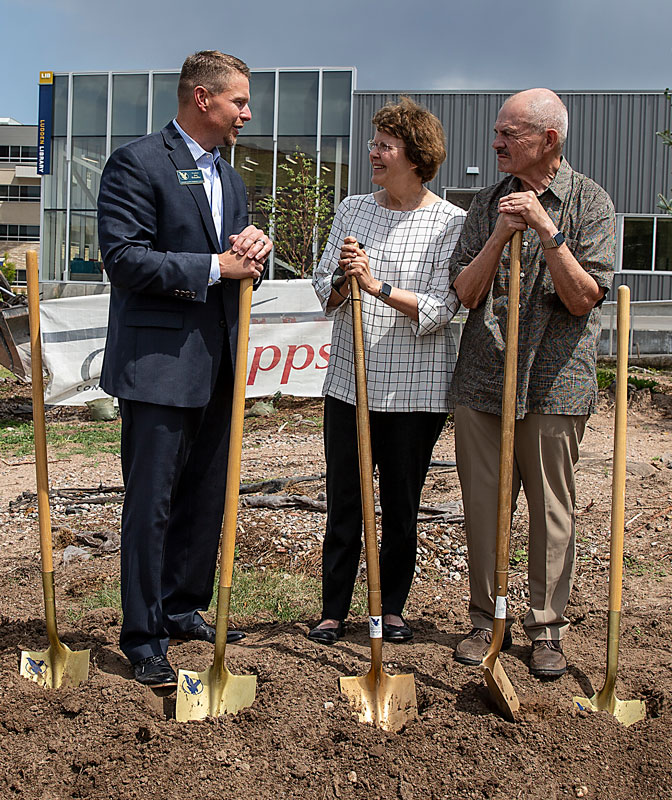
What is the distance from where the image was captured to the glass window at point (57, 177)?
2255 cm

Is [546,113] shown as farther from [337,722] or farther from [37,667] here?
[37,667]

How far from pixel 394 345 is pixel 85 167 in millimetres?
21243

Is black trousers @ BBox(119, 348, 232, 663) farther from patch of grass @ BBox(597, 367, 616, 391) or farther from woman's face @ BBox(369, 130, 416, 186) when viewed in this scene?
patch of grass @ BBox(597, 367, 616, 391)

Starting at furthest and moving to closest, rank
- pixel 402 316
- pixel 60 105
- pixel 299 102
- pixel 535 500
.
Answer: pixel 60 105
pixel 299 102
pixel 402 316
pixel 535 500

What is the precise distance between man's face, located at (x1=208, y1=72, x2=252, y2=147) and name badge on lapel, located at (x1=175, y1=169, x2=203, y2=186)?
0.18 m

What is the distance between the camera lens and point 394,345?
A: 352cm

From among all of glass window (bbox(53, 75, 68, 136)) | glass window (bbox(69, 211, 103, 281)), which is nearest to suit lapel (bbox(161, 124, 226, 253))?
glass window (bbox(69, 211, 103, 281))

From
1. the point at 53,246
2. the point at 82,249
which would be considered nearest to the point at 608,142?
the point at 82,249

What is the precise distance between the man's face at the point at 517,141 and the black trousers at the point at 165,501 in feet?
4.32

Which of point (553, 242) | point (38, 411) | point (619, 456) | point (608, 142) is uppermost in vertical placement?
point (608, 142)

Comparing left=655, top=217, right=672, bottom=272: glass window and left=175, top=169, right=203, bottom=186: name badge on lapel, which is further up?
left=655, top=217, right=672, bottom=272: glass window

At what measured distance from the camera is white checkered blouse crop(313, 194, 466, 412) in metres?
3.46

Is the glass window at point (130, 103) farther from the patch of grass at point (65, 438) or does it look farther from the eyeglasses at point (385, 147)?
the eyeglasses at point (385, 147)

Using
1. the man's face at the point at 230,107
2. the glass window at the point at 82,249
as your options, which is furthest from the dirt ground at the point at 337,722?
the glass window at the point at 82,249
